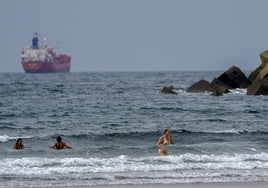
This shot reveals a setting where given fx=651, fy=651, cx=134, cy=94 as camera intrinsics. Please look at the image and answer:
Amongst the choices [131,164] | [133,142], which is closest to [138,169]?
[131,164]

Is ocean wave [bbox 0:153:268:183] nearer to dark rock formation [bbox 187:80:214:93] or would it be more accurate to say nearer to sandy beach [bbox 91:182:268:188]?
sandy beach [bbox 91:182:268:188]

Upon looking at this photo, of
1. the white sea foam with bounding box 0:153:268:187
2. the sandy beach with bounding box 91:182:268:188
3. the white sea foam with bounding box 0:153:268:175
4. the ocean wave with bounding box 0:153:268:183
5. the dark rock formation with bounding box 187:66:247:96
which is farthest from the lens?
the dark rock formation with bounding box 187:66:247:96

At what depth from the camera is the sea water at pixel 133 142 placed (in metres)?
19.5

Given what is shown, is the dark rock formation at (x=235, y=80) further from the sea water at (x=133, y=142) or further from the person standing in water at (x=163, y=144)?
the person standing in water at (x=163, y=144)

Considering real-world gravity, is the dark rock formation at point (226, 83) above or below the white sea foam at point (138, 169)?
above

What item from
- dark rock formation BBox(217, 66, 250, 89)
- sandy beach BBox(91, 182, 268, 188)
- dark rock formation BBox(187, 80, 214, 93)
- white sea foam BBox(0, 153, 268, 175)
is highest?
dark rock formation BBox(217, 66, 250, 89)

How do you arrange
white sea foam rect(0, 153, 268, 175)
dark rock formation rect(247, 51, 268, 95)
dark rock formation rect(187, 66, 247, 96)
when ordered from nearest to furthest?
white sea foam rect(0, 153, 268, 175) → dark rock formation rect(247, 51, 268, 95) → dark rock formation rect(187, 66, 247, 96)

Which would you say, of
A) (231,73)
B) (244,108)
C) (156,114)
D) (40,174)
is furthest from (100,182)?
(231,73)

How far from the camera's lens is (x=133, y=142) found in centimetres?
2897

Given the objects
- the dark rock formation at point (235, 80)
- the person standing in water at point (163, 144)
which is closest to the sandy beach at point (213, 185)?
the person standing in water at point (163, 144)

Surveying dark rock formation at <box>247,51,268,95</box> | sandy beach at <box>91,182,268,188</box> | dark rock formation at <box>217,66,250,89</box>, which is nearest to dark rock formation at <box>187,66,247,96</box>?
dark rock formation at <box>217,66,250,89</box>

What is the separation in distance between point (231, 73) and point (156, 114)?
61.8ft

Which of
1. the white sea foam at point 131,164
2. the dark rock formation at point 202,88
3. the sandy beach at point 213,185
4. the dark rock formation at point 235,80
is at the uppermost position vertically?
the dark rock formation at point 235,80

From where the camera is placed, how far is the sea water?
64.1 feet
